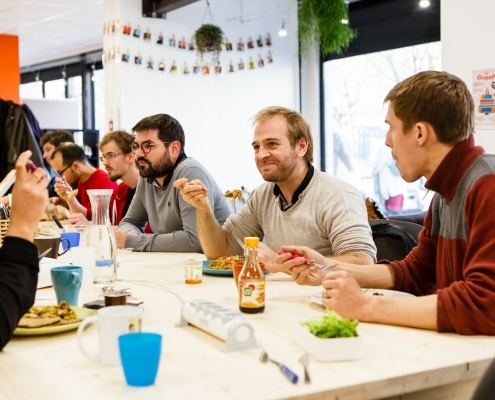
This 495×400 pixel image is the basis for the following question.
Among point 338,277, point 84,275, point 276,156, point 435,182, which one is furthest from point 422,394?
point 276,156

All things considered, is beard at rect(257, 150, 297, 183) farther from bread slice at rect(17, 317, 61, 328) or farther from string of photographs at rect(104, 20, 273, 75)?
string of photographs at rect(104, 20, 273, 75)

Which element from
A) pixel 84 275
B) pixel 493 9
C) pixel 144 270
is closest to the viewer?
pixel 84 275

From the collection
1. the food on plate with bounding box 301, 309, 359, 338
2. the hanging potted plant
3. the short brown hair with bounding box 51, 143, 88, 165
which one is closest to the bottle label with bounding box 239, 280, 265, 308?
the food on plate with bounding box 301, 309, 359, 338

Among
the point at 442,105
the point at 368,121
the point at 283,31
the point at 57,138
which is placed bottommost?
the point at 442,105

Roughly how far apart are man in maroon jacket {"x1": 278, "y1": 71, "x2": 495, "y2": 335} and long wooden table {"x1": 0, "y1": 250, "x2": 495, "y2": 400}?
51 mm

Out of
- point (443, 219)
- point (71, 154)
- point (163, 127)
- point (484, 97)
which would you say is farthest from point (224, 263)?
point (71, 154)

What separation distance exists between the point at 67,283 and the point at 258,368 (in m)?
0.78

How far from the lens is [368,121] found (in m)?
6.90

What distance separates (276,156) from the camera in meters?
2.86

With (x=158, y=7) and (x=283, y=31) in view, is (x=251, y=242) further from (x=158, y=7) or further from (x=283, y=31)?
(x=283, y=31)

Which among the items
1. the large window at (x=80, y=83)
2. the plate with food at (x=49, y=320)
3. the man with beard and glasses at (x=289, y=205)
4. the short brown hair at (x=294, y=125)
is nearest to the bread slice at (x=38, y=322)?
the plate with food at (x=49, y=320)

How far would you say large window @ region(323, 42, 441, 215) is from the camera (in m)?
6.55

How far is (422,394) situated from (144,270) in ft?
4.78

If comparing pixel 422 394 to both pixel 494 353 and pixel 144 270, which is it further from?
pixel 144 270
